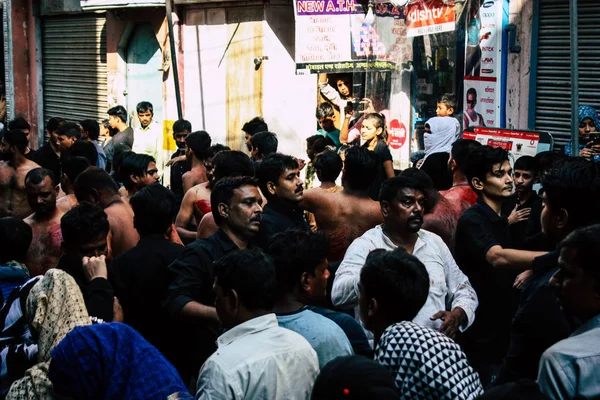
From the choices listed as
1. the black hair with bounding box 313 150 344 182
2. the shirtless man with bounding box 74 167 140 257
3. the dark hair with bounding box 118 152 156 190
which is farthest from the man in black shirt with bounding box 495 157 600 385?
the dark hair with bounding box 118 152 156 190

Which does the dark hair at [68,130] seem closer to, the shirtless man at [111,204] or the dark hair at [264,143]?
the dark hair at [264,143]

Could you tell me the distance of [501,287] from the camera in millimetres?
5621

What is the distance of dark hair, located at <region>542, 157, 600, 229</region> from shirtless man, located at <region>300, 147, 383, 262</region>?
2.06 metres

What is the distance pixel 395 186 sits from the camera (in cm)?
507

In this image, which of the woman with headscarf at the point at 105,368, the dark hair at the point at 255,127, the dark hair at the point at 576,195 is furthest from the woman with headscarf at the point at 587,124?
the woman with headscarf at the point at 105,368

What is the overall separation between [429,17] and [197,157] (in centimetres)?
354

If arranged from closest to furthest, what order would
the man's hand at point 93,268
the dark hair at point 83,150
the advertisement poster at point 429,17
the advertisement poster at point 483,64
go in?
the man's hand at point 93,268 < the dark hair at point 83,150 < the advertisement poster at point 483,64 < the advertisement poster at point 429,17

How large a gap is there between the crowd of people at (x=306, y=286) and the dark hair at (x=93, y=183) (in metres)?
0.02

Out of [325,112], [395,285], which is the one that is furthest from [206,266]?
[325,112]

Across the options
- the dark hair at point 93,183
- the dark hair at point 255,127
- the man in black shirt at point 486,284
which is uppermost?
the dark hair at point 255,127

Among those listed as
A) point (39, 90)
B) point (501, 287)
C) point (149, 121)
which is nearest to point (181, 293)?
point (501, 287)

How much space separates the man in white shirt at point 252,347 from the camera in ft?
10.7

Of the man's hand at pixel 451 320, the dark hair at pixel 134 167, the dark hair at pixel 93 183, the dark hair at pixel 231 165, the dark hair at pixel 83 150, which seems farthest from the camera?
the dark hair at pixel 83 150

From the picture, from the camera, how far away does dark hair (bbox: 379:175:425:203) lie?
16.6 ft
